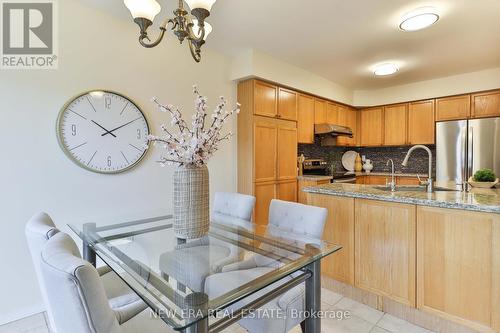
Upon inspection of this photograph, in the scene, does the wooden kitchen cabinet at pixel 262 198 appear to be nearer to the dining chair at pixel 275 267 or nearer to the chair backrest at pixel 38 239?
the dining chair at pixel 275 267

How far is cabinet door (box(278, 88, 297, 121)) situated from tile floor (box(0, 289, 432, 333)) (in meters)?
2.49

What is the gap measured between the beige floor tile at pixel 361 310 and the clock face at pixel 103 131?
221cm

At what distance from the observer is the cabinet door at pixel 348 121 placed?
4.78 meters

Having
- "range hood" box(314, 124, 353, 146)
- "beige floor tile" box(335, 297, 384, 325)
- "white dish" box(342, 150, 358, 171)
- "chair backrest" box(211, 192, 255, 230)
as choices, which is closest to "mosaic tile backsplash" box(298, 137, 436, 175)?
"white dish" box(342, 150, 358, 171)

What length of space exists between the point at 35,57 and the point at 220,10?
1.59 meters

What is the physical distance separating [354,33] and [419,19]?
586 mm

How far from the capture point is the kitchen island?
5.21 ft

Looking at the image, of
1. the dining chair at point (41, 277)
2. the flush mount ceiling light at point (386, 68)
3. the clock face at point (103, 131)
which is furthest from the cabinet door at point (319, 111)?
the dining chair at point (41, 277)

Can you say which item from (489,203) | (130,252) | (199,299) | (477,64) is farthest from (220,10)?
(477,64)

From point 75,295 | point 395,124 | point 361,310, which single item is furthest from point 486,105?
point 75,295

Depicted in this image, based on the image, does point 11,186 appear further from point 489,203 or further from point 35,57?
point 489,203

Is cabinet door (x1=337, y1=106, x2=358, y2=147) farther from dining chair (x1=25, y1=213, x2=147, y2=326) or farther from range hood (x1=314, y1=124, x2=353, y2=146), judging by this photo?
dining chair (x1=25, y1=213, x2=147, y2=326)

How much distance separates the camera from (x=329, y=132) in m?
4.10

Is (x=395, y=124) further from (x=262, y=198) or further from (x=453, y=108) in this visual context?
(x=262, y=198)
